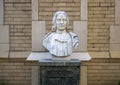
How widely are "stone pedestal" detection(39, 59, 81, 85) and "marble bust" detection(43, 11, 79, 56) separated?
32cm

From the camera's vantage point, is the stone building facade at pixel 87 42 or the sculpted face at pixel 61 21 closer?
the sculpted face at pixel 61 21

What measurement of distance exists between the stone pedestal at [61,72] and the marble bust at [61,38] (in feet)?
1.06

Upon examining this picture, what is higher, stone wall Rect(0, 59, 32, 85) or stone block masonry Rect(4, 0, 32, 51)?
stone block masonry Rect(4, 0, 32, 51)

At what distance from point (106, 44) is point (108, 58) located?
33cm

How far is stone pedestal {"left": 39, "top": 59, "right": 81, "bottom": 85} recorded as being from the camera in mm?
7223

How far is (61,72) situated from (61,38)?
0.74 meters

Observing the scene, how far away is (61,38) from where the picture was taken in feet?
24.9

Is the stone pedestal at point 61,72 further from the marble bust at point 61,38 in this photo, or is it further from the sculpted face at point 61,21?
the sculpted face at point 61,21

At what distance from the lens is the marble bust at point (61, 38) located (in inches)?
295

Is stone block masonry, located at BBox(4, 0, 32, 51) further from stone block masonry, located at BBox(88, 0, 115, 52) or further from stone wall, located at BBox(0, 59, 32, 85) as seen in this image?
stone block masonry, located at BBox(88, 0, 115, 52)

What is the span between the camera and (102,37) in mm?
8664

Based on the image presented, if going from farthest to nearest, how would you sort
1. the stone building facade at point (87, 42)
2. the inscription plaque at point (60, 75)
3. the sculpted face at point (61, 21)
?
1. the stone building facade at point (87, 42)
2. the sculpted face at point (61, 21)
3. the inscription plaque at point (60, 75)

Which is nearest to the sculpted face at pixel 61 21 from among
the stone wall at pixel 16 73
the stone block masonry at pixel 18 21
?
the stone block masonry at pixel 18 21

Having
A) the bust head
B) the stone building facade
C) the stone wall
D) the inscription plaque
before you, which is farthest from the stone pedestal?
the stone wall
